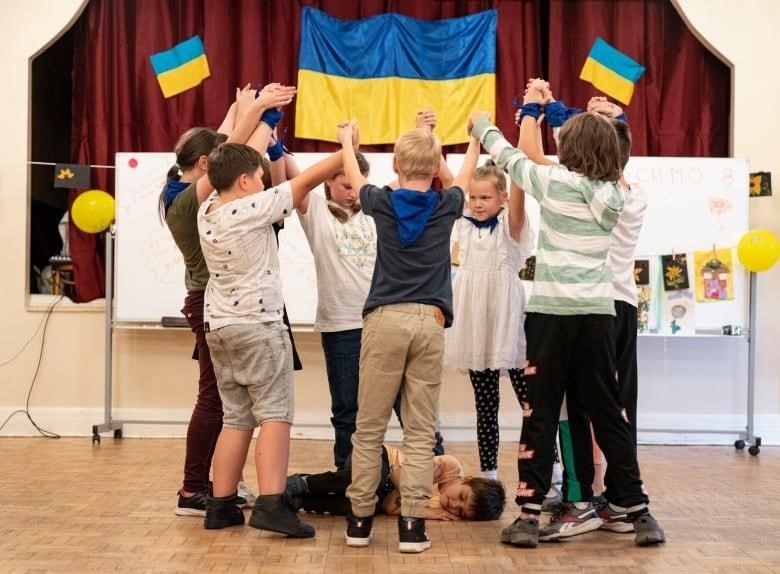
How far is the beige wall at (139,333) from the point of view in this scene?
16.9ft

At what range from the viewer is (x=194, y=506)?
3.15m

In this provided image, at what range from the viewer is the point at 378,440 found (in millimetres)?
2732

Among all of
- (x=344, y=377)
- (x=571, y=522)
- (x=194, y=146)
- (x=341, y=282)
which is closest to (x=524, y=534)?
(x=571, y=522)

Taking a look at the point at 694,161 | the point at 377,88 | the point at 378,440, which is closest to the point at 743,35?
the point at 694,161

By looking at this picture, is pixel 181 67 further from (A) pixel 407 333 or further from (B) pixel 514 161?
(A) pixel 407 333

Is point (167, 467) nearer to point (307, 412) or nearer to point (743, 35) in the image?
point (307, 412)

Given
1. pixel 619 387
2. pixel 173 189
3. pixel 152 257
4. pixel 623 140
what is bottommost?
pixel 619 387

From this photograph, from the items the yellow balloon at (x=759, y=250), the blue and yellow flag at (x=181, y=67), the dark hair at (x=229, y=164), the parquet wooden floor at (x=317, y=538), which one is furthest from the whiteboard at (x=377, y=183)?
the dark hair at (x=229, y=164)

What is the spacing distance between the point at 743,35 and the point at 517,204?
269 cm

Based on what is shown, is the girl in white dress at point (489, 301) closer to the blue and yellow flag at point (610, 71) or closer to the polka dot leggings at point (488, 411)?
the polka dot leggings at point (488, 411)

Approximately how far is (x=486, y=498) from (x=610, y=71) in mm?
2945

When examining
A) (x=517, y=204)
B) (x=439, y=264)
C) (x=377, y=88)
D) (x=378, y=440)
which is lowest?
(x=378, y=440)

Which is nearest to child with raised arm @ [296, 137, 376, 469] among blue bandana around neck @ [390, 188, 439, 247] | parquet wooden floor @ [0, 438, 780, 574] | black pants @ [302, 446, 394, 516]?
black pants @ [302, 446, 394, 516]

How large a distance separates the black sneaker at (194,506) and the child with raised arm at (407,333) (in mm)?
633
